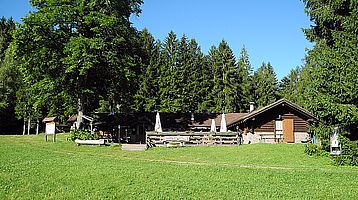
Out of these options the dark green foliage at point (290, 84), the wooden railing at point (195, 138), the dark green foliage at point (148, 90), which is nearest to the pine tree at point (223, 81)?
the dark green foliage at point (148, 90)

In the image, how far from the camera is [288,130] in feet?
113

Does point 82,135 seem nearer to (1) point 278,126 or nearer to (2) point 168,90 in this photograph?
(1) point 278,126

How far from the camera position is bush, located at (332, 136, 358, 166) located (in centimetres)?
1770

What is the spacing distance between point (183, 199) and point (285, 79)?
74925mm

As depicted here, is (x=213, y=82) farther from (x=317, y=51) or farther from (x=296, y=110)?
(x=317, y=51)

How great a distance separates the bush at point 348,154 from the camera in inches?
697

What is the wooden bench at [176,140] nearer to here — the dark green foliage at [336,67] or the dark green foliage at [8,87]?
the dark green foliage at [336,67]

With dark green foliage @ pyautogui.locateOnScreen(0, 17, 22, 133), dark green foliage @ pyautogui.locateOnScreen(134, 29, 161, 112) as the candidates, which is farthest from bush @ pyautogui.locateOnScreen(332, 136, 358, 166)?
dark green foliage @ pyautogui.locateOnScreen(0, 17, 22, 133)

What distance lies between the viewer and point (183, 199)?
9320mm

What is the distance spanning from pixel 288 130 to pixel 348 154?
16498 mm

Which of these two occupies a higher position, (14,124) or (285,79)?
(285,79)

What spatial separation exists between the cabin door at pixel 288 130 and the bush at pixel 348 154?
1580 centimetres

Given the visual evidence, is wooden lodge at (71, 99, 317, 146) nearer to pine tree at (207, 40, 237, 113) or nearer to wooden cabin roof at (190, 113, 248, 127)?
wooden cabin roof at (190, 113, 248, 127)

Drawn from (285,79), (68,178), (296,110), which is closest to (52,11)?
(68,178)
